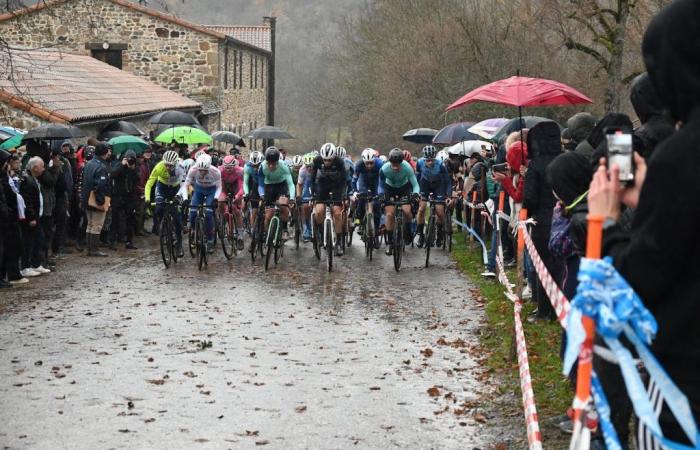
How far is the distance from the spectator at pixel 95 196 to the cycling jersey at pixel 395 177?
16.6ft

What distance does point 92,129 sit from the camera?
Result: 31047 mm

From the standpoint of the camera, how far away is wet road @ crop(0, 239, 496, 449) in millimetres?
7582

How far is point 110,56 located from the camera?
162 ft

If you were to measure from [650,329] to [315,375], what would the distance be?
6497mm

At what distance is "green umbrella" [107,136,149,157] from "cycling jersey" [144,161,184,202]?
4.64 meters

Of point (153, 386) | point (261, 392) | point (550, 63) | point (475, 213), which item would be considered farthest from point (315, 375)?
point (550, 63)

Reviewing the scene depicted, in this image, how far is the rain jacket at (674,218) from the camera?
9.91ft

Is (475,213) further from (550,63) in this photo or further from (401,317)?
(550,63)

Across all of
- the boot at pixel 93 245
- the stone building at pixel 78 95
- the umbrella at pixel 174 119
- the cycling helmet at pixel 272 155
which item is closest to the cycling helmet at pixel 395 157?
the cycling helmet at pixel 272 155

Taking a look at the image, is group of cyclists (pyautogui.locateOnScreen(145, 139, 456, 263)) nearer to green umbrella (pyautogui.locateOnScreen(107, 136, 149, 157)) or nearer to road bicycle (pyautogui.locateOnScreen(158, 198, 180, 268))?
road bicycle (pyautogui.locateOnScreen(158, 198, 180, 268))

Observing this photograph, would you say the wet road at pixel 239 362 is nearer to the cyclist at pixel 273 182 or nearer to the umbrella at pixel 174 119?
the cyclist at pixel 273 182

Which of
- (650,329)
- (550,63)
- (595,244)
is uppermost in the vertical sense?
(550,63)

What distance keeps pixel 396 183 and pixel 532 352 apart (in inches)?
364

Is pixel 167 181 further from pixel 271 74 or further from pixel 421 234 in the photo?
pixel 271 74
